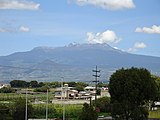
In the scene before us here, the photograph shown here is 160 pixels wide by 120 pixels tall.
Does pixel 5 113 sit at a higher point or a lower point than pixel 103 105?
lower

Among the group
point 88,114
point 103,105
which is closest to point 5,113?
point 88,114

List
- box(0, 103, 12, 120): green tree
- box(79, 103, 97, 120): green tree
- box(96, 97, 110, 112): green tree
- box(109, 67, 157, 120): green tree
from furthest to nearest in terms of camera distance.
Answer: box(96, 97, 110, 112): green tree
box(109, 67, 157, 120): green tree
box(0, 103, 12, 120): green tree
box(79, 103, 97, 120): green tree

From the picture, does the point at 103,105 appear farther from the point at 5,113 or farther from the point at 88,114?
the point at 88,114

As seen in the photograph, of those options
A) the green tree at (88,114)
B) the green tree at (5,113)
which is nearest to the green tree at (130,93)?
the green tree at (88,114)

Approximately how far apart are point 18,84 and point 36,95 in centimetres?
2472

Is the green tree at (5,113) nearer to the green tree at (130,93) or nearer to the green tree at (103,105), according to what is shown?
the green tree at (130,93)

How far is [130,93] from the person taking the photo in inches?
1797

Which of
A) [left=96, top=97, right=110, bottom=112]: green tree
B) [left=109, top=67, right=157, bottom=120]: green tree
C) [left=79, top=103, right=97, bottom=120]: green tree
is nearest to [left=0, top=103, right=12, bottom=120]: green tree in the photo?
[left=79, top=103, right=97, bottom=120]: green tree

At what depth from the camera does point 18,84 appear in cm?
11881

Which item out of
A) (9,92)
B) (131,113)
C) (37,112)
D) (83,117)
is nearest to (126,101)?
(131,113)

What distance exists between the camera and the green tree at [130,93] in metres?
43.9

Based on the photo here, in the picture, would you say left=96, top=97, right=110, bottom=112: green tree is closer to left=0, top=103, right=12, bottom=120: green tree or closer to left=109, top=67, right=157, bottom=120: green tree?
left=109, top=67, right=157, bottom=120: green tree

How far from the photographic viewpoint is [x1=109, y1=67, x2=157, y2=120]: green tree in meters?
43.9

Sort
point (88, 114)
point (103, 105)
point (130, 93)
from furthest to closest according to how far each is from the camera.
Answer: point (103, 105) < point (130, 93) < point (88, 114)
